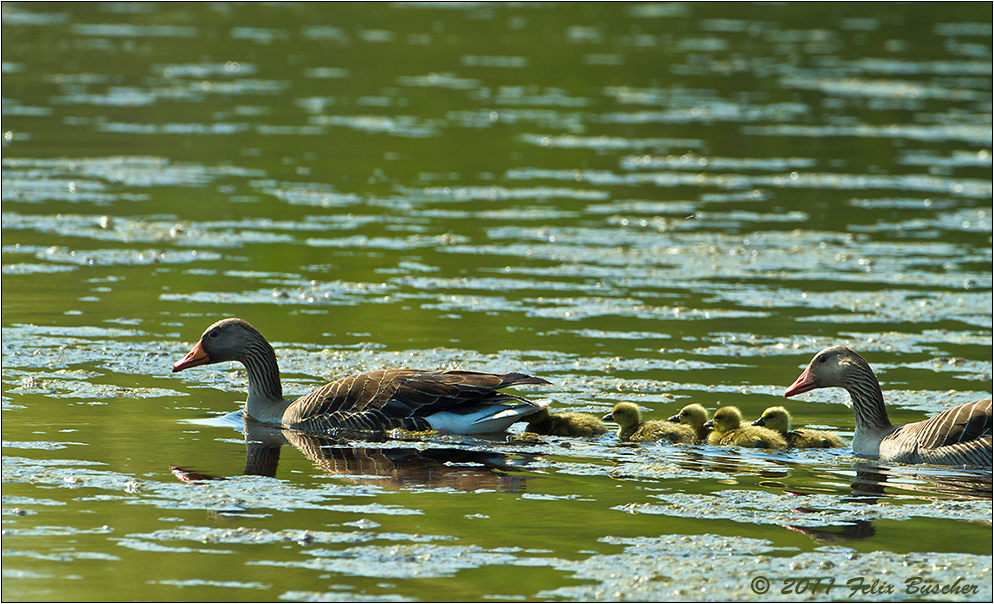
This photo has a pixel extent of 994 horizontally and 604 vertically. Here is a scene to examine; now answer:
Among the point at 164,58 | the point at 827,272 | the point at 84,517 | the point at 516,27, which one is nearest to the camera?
the point at 84,517

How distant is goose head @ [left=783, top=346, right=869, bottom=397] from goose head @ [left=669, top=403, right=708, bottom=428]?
0.89m

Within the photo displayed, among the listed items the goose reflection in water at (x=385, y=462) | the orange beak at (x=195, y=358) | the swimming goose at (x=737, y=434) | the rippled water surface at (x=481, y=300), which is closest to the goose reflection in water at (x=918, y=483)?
the rippled water surface at (x=481, y=300)

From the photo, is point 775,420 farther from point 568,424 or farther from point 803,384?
point 568,424

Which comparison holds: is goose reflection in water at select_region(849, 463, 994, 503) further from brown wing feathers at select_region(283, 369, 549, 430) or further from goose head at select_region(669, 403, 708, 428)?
brown wing feathers at select_region(283, 369, 549, 430)

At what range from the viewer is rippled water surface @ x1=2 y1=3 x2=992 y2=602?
8164 mm

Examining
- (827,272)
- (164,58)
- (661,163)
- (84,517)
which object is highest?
(164,58)

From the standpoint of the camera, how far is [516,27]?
43.5 metres

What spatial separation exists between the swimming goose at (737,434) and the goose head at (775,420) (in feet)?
0.37

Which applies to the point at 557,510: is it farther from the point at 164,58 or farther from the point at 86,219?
the point at 164,58

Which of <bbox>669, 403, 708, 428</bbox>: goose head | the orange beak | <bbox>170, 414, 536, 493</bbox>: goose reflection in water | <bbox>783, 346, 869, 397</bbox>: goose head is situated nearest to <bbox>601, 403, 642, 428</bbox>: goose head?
<bbox>669, 403, 708, 428</bbox>: goose head

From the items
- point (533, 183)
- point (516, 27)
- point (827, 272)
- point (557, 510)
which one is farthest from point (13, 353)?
point (516, 27)

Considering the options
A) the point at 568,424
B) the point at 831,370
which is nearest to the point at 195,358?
the point at 568,424

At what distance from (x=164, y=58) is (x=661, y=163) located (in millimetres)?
14887

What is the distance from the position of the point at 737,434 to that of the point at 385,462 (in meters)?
2.63
